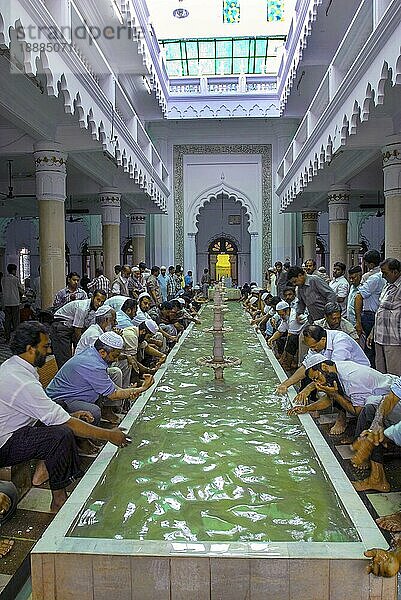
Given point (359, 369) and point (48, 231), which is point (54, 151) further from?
point (359, 369)

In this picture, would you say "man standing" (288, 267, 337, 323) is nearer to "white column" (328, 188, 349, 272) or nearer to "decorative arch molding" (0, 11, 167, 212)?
"decorative arch molding" (0, 11, 167, 212)

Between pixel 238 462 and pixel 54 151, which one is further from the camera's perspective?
pixel 54 151

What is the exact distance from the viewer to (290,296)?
7492 mm

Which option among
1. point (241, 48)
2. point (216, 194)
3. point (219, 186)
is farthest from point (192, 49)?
point (216, 194)

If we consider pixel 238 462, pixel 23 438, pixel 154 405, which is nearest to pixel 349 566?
pixel 238 462

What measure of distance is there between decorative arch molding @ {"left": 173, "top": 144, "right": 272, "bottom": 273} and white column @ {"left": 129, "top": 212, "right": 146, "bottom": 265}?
3.06 meters

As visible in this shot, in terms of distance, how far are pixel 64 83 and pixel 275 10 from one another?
14.1 m

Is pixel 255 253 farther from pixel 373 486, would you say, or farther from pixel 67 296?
pixel 373 486

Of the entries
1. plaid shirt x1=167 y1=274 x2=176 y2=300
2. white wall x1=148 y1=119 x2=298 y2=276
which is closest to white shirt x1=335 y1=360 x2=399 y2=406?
plaid shirt x1=167 y1=274 x2=176 y2=300

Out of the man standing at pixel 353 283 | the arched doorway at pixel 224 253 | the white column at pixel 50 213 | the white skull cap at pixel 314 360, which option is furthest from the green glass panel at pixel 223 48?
the white skull cap at pixel 314 360

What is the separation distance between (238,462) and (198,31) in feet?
57.9

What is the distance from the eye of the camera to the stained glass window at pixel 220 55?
63.1 ft

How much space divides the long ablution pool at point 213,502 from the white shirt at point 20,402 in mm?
439

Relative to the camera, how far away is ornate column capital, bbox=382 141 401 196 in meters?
7.79
